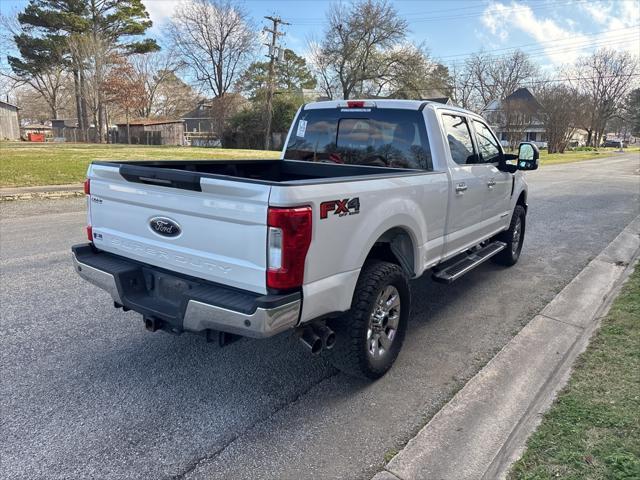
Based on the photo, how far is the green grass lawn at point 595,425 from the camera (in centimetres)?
240

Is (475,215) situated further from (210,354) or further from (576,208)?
(576,208)

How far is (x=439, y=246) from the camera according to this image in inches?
165

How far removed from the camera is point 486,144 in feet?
17.8

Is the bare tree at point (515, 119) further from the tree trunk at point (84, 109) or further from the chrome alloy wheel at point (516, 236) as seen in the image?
the chrome alloy wheel at point (516, 236)

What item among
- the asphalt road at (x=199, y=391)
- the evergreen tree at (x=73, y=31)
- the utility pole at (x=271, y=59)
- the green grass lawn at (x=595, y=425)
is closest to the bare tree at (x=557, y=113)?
the utility pole at (x=271, y=59)

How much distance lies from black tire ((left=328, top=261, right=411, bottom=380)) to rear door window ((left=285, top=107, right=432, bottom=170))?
1322 mm

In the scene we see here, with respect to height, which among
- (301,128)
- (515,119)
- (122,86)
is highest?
(122,86)

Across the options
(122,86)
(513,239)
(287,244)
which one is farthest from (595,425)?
(122,86)

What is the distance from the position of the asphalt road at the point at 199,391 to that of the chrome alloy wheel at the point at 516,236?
104cm

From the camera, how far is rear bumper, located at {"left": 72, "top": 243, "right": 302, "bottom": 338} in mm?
2549

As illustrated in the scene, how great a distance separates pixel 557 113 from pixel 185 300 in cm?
5620

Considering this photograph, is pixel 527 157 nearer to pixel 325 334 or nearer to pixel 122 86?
pixel 325 334

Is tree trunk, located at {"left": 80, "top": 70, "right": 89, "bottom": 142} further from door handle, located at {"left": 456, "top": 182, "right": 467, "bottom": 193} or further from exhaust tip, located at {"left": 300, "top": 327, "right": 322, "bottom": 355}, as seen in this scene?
exhaust tip, located at {"left": 300, "top": 327, "right": 322, "bottom": 355}

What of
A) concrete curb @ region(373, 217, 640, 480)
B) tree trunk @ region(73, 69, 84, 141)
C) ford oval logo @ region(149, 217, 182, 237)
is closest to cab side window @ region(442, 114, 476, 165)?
concrete curb @ region(373, 217, 640, 480)
